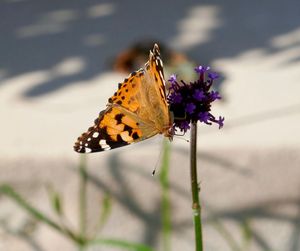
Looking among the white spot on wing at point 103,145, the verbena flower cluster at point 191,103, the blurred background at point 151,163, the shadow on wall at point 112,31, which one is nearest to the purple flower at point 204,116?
the verbena flower cluster at point 191,103

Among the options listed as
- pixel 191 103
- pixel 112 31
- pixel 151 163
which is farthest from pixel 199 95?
pixel 112 31

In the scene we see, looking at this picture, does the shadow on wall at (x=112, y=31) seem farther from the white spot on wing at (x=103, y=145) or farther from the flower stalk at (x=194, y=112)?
the flower stalk at (x=194, y=112)

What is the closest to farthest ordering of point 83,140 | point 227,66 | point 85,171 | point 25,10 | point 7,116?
point 83,140
point 85,171
point 7,116
point 227,66
point 25,10

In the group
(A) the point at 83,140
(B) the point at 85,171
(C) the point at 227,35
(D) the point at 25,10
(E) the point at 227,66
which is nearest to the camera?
(A) the point at 83,140

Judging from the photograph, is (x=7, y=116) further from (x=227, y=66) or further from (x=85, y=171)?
(x=227, y=66)

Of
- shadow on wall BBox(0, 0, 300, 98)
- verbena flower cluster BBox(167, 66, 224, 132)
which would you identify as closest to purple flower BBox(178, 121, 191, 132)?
verbena flower cluster BBox(167, 66, 224, 132)

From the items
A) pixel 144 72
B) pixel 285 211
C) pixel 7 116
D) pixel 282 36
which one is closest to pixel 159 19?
pixel 282 36

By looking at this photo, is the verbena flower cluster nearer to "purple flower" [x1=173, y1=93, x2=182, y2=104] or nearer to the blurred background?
"purple flower" [x1=173, y1=93, x2=182, y2=104]
